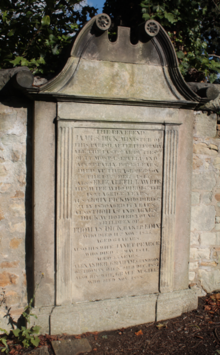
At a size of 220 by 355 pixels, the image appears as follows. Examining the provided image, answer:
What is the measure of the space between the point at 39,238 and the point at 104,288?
3.17ft

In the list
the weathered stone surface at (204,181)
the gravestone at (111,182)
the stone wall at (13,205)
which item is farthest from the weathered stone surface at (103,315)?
the weathered stone surface at (204,181)

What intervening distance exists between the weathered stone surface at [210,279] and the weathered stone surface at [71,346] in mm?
1730

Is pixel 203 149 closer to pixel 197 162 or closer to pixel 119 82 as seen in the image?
pixel 197 162

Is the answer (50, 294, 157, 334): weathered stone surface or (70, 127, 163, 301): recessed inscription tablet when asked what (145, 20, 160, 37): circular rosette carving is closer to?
(70, 127, 163, 301): recessed inscription tablet

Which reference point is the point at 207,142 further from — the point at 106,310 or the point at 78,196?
the point at 106,310

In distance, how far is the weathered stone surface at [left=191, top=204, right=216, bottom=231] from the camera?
385cm

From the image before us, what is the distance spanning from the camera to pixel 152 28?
10.3 feet

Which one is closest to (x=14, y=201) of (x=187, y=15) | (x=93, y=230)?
(x=93, y=230)

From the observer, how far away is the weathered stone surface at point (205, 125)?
3754 millimetres

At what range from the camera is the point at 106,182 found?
3.29 meters

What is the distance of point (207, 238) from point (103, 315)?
1641mm

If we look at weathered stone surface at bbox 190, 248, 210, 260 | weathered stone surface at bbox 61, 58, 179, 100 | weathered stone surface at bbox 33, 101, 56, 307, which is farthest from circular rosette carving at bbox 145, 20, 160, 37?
weathered stone surface at bbox 190, 248, 210, 260

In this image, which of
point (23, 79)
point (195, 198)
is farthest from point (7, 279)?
point (195, 198)

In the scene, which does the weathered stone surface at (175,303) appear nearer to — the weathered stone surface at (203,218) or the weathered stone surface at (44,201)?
the weathered stone surface at (203,218)
